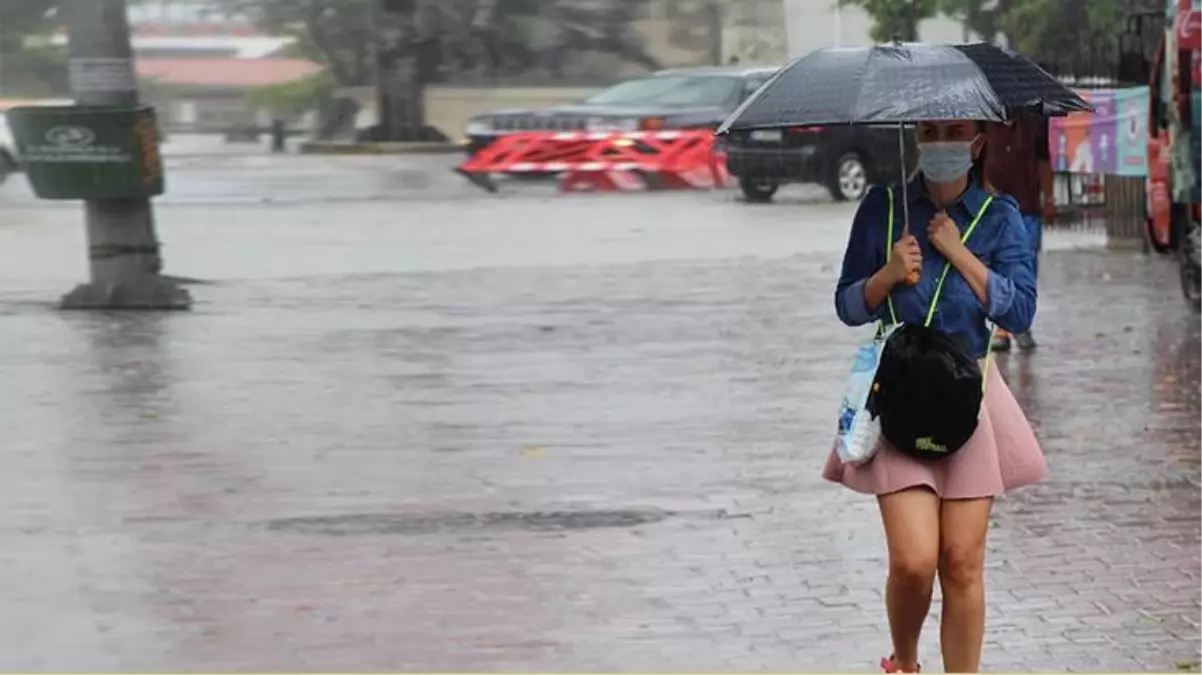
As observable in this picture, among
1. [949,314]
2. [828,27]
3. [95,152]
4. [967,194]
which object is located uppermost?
[967,194]

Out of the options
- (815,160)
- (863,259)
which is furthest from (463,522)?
(815,160)

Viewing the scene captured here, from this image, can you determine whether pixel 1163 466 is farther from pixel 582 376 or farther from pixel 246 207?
pixel 246 207

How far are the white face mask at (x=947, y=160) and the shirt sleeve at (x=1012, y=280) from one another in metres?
0.17

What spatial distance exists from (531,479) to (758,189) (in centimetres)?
1823

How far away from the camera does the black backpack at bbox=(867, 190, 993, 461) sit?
5570mm

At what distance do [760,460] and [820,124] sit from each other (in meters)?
4.51

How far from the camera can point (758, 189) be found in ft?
90.6

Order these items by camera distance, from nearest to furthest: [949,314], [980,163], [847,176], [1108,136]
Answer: [949,314], [980,163], [1108,136], [847,176]

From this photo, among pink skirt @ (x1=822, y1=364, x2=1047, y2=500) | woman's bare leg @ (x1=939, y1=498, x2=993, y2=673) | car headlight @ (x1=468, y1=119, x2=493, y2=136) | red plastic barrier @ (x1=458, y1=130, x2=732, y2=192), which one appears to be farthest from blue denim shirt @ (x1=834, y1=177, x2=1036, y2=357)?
car headlight @ (x1=468, y1=119, x2=493, y2=136)

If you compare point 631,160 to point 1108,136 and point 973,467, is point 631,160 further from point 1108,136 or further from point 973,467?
point 973,467

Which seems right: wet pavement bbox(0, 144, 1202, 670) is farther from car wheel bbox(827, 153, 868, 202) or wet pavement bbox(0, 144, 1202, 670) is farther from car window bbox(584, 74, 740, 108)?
car window bbox(584, 74, 740, 108)

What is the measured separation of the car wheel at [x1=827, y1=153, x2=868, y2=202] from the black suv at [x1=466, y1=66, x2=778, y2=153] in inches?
113

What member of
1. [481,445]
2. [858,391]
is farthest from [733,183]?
[858,391]

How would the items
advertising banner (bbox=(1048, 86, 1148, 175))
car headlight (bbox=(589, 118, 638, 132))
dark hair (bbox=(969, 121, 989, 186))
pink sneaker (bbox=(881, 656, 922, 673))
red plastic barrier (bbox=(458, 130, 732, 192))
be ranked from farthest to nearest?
car headlight (bbox=(589, 118, 638, 132)) < red plastic barrier (bbox=(458, 130, 732, 192)) < advertising banner (bbox=(1048, 86, 1148, 175)) < pink sneaker (bbox=(881, 656, 922, 673)) < dark hair (bbox=(969, 121, 989, 186))
